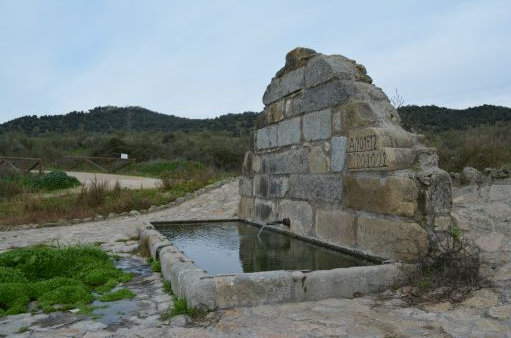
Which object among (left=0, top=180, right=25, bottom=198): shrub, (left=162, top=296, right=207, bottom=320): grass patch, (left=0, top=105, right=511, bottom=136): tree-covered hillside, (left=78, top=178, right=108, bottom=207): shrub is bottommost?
(left=162, top=296, right=207, bottom=320): grass patch

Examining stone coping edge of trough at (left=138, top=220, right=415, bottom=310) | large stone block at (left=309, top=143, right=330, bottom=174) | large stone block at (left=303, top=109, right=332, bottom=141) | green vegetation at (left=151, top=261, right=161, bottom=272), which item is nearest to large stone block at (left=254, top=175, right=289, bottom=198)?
large stone block at (left=309, top=143, right=330, bottom=174)

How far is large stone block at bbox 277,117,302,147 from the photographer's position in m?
5.67

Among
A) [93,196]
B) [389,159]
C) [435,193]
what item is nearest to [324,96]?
[389,159]

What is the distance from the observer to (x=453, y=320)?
9.64 feet

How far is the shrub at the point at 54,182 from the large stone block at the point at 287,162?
931 cm

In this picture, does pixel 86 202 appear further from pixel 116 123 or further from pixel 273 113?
pixel 116 123

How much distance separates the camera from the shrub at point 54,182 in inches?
538

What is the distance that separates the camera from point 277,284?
10.9 ft

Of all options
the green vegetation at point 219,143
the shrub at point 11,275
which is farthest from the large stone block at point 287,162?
the green vegetation at point 219,143

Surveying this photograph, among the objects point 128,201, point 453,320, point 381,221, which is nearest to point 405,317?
point 453,320

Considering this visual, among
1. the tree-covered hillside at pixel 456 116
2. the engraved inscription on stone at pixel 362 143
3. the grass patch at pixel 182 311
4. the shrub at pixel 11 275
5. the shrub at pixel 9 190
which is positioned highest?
the tree-covered hillside at pixel 456 116

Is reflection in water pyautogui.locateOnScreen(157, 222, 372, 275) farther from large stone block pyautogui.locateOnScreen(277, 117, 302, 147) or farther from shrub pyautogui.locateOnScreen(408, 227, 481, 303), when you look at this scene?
large stone block pyautogui.locateOnScreen(277, 117, 302, 147)

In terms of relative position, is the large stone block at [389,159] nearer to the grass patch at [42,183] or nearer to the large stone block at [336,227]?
the large stone block at [336,227]

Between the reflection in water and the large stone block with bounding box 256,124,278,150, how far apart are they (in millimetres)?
1221
